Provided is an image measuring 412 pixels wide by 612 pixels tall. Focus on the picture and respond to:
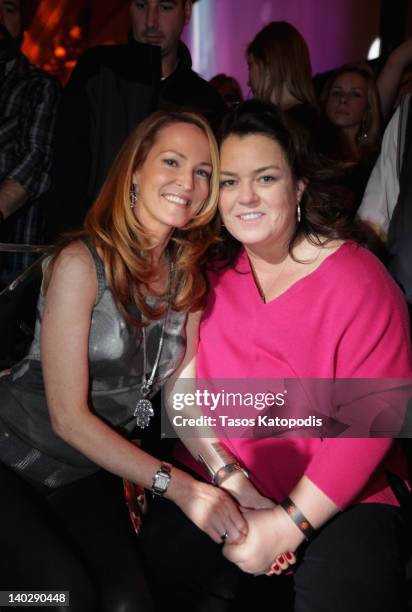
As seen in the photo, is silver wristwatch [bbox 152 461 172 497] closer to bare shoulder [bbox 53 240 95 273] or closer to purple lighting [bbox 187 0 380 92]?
bare shoulder [bbox 53 240 95 273]

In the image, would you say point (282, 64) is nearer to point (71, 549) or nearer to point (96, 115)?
point (96, 115)

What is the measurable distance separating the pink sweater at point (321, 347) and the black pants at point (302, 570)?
82 millimetres

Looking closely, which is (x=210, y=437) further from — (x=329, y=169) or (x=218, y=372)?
(x=329, y=169)

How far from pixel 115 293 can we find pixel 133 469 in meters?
0.43

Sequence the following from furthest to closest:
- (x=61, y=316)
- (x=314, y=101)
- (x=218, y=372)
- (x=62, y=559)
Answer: (x=314, y=101), (x=218, y=372), (x=61, y=316), (x=62, y=559)

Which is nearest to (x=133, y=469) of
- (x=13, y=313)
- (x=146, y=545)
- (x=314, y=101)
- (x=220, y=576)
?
(x=146, y=545)

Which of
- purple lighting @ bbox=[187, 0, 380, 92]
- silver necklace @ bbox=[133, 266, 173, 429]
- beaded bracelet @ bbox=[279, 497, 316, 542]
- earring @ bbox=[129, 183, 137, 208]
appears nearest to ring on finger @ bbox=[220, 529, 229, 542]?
beaded bracelet @ bbox=[279, 497, 316, 542]

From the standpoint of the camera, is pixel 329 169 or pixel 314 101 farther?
pixel 314 101

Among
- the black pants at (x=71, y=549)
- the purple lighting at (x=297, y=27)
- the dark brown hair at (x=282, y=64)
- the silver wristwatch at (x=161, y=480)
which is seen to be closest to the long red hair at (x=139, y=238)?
the silver wristwatch at (x=161, y=480)

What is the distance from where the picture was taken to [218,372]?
1.89 m

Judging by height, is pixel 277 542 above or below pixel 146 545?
above

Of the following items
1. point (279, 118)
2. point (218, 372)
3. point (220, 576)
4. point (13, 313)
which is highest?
point (279, 118)

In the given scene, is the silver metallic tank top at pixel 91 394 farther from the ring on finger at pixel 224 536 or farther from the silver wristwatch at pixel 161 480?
the ring on finger at pixel 224 536

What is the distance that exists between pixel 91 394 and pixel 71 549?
1.24 ft
